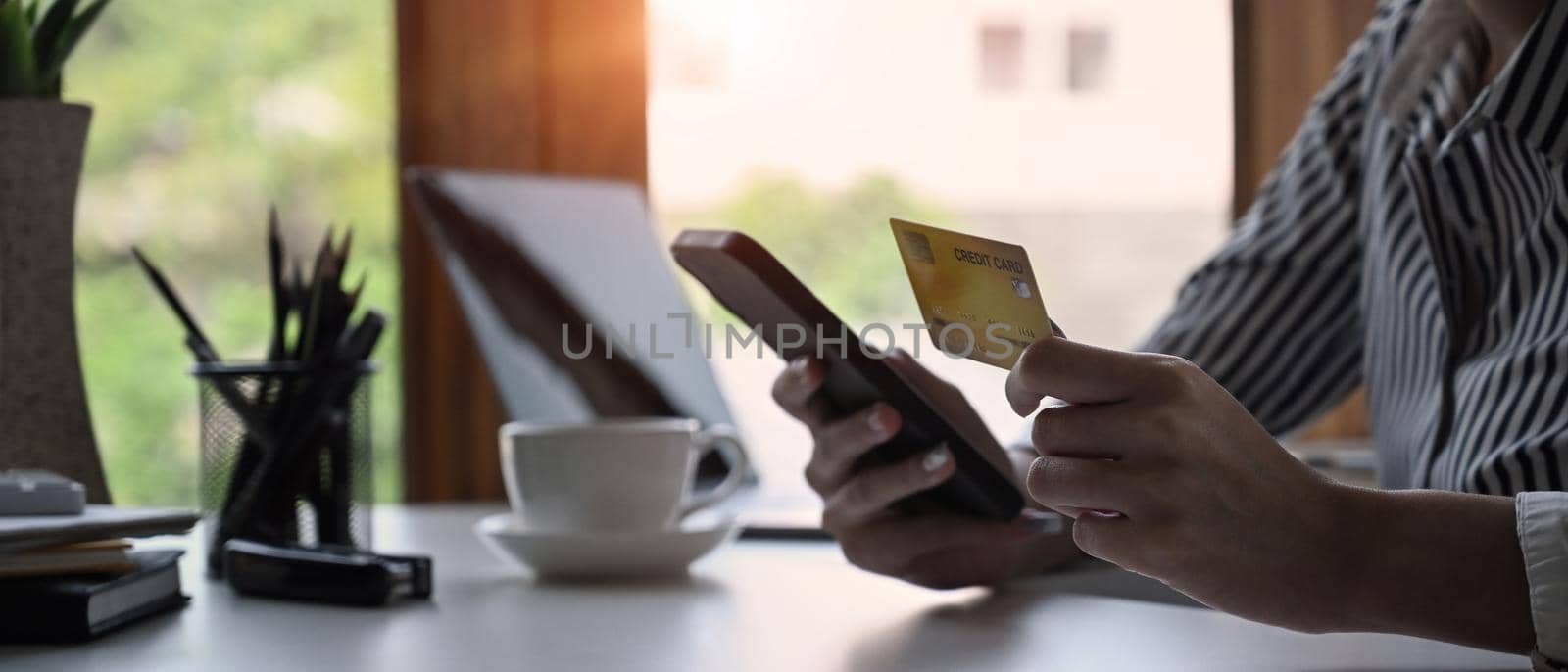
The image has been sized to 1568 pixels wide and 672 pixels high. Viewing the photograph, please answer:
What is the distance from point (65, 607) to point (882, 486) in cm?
41

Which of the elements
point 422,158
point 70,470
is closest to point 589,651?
point 70,470

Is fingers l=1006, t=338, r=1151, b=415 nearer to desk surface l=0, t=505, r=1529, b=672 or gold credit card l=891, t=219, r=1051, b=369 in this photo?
gold credit card l=891, t=219, r=1051, b=369

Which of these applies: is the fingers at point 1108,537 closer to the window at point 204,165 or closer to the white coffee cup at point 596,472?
the white coffee cup at point 596,472

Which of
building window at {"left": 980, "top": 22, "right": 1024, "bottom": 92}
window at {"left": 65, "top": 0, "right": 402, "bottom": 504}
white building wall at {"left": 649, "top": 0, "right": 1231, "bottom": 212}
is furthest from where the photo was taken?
window at {"left": 65, "top": 0, "right": 402, "bottom": 504}

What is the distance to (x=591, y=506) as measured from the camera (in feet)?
2.64

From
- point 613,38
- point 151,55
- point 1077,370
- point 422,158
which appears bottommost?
point 1077,370

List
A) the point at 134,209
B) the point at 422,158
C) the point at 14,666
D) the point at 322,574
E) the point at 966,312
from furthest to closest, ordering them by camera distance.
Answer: the point at 134,209
the point at 422,158
the point at 322,574
the point at 14,666
the point at 966,312

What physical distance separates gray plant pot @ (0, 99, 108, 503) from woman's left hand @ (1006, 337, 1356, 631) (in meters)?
0.60

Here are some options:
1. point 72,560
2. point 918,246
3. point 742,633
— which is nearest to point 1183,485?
point 918,246

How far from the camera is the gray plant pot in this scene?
781 mm

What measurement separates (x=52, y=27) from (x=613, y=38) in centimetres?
107

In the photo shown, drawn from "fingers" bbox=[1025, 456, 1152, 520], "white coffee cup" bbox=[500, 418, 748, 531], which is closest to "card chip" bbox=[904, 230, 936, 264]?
"fingers" bbox=[1025, 456, 1152, 520]

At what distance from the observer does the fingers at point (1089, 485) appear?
0.49m

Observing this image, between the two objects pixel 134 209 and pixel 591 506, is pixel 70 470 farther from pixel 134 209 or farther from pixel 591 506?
pixel 134 209
